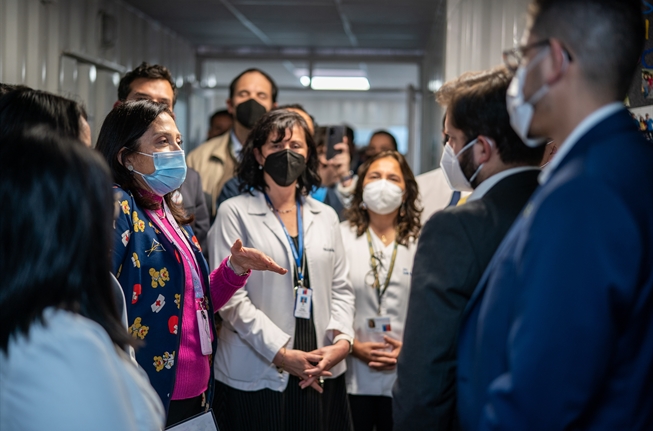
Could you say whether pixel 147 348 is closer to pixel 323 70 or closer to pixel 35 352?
pixel 35 352

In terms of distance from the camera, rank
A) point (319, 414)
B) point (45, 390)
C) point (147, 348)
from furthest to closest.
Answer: point (319, 414) → point (147, 348) → point (45, 390)

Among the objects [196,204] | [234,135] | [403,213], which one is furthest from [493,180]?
[234,135]

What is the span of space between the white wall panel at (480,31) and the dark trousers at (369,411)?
214 centimetres

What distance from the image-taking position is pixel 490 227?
1.51 metres

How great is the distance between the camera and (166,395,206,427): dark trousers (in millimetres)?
2100

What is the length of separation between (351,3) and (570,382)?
212 inches

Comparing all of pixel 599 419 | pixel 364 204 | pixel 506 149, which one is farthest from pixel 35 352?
pixel 364 204

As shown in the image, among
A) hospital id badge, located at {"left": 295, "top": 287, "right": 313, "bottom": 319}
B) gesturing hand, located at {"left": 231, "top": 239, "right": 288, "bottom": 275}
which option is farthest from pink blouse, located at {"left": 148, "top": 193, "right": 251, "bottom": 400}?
hospital id badge, located at {"left": 295, "top": 287, "right": 313, "bottom": 319}

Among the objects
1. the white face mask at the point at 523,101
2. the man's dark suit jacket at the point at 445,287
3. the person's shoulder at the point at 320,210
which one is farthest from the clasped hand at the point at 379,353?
the white face mask at the point at 523,101

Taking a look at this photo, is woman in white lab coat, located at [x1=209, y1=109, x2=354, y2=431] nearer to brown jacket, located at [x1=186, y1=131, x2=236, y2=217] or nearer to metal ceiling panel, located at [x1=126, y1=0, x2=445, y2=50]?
brown jacket, located at [x1=186, y1=131, x2=236, y2=217]

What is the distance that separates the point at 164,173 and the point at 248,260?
1.44 feet

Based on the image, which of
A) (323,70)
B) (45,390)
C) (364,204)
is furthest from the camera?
(323,70)

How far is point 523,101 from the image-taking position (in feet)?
4.22

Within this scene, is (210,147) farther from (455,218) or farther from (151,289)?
(455,218)
